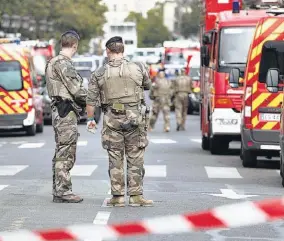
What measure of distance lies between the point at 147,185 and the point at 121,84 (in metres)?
2.98

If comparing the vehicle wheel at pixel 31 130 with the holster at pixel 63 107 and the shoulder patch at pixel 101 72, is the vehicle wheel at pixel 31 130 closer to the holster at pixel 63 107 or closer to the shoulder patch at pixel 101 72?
the holster at pixel 63 107

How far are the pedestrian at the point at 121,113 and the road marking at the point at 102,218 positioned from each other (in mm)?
823

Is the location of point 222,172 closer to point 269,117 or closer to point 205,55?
point 269,117

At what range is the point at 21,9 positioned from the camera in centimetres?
7444

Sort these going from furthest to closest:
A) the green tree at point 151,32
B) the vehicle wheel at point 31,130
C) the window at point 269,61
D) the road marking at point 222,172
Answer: the green tree at point 151,32
the vehicle wheel at point 31,130
the window at point 269,61
the road marking at point 222,172

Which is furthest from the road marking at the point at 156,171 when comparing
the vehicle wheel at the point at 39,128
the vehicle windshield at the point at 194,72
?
the vehicle windshield at the point at 194,72

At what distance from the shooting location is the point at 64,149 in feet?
44.2

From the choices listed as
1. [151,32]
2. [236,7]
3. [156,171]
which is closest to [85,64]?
[236,7]

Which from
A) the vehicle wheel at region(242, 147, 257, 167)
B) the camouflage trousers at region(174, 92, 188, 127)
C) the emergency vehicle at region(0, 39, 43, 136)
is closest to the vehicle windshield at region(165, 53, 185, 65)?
the camouflage trousers at region(174, 92, 188, 127)

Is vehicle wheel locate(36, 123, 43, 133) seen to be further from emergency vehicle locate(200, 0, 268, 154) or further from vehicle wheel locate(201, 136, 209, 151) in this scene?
emergency vehicle locate(200, 0, 268, 154)

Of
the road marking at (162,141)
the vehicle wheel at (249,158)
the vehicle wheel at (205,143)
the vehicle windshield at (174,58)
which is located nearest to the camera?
the vehicle wheel at (249,158)

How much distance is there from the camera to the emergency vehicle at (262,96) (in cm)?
1877

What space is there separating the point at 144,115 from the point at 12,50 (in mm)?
19262

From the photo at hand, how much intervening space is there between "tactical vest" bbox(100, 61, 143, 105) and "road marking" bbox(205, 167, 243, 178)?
189 inches
